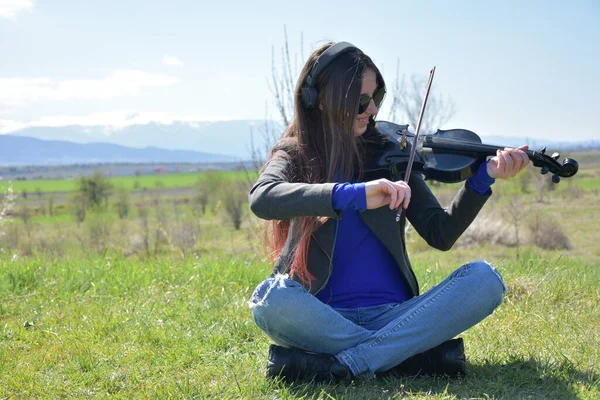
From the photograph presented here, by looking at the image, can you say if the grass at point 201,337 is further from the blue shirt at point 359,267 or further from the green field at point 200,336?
the blue shirt at point 359,267

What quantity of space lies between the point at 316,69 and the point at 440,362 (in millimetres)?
1351

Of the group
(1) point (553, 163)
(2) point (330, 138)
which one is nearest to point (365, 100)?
(2) point (330, 138)

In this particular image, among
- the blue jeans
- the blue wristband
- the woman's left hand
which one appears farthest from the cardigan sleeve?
the blue wristband

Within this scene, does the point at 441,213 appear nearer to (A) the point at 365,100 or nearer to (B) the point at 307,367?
(A) the point at 365,100

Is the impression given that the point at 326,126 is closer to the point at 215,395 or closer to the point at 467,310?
the point at 467,310

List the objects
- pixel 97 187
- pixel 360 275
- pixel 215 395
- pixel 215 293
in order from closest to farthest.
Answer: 1. pixel 215 395
2. pixel 360 275
3. pixel 215 293
4. pixel 97 187

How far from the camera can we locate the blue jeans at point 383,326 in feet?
8.40

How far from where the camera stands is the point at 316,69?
108 inches

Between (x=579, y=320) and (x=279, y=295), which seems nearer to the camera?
(x=279, y=295)

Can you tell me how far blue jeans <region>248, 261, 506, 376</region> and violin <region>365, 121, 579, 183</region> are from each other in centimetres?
46

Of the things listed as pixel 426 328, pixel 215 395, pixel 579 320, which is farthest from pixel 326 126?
pixel 579 320

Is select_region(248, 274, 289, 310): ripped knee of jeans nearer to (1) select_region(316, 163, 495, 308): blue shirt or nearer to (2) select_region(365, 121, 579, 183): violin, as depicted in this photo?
(1) select_region(316, 163, 495, 308): blue shirt

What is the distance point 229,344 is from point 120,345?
0.57 m

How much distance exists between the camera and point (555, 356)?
284 centimetres
